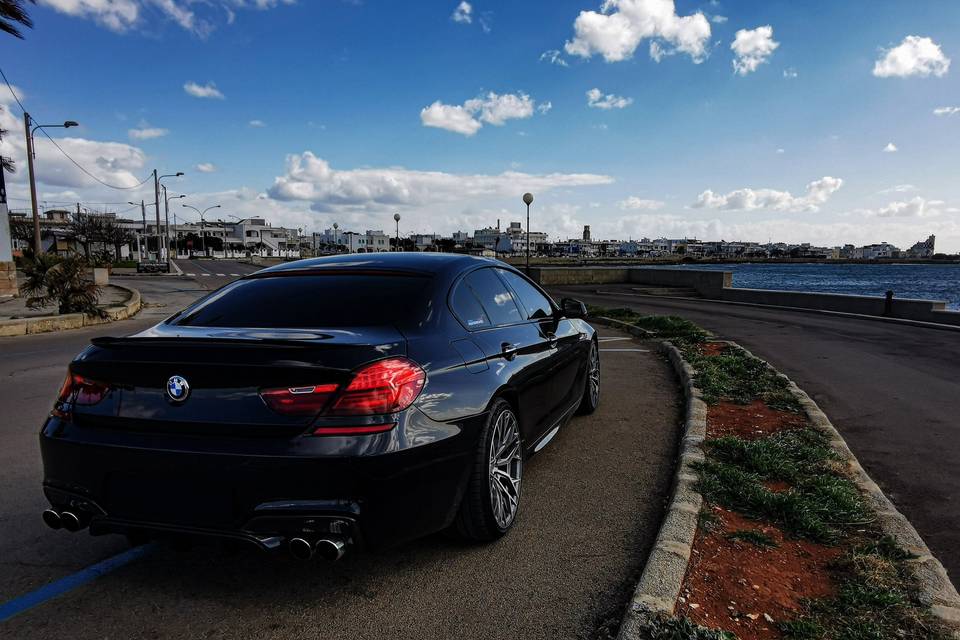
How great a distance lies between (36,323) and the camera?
12.8 m

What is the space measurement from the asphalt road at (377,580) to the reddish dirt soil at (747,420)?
124 cm

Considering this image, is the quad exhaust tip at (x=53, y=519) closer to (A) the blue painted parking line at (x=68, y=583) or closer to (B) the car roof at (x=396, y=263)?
(A) the blue painted parking line at (x=68, y=583)

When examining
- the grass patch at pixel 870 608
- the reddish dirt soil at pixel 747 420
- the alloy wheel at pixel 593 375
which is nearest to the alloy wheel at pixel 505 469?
the grass patch at pixel 870 608

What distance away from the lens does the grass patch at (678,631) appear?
7.32ft

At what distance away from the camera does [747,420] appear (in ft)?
17.9

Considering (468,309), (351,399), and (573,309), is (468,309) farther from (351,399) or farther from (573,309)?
(573,309)

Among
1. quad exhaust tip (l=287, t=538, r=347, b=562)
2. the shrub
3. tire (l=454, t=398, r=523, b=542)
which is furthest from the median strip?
the shrub

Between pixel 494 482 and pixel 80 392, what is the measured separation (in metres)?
2.02

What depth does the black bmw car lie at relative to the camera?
242 centimetres

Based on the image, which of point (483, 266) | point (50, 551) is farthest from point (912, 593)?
point (50, 551)

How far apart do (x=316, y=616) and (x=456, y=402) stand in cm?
110

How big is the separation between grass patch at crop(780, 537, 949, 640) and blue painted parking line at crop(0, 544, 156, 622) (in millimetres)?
3105

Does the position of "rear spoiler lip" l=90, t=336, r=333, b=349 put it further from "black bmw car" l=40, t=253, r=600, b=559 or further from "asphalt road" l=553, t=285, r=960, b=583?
"asphalt road" l=553, t=285, r=960, b=583

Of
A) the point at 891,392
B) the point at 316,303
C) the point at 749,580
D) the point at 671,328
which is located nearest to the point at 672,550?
the point at 749,580
